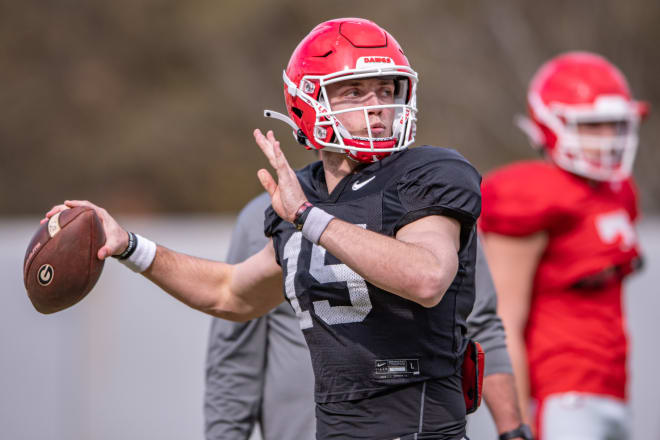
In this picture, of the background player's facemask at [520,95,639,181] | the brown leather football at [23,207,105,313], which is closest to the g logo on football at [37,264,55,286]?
the brown leather football at [23,207,105,313]

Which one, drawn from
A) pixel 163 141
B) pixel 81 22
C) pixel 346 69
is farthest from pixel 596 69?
pixel 81 22

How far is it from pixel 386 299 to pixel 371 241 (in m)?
0.26

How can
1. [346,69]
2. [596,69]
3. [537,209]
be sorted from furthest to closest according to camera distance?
[596,69]
[537,209]
[346,69]

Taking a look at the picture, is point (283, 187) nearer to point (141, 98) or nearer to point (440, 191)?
point (440, 191)

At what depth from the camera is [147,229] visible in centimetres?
701

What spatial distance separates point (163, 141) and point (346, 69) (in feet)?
50.3

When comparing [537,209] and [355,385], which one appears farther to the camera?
[537,209]

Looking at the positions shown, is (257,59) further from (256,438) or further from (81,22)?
(256,438)

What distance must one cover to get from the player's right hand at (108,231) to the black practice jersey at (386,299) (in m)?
0.55

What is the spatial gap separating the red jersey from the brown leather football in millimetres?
2075

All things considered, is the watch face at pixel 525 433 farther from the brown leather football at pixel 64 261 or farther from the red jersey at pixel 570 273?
the brown leather football at pixel 64 261

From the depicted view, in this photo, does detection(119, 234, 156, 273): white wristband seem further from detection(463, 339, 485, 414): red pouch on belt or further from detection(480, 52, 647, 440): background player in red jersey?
detection(480, 52, 647, 440): background player in red jersey

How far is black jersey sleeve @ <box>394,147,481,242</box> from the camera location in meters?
2.57

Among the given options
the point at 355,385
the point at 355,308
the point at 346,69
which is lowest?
the point at 355,385
